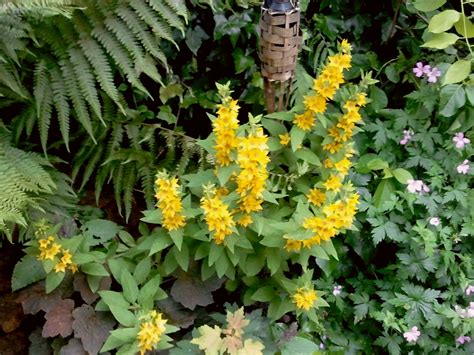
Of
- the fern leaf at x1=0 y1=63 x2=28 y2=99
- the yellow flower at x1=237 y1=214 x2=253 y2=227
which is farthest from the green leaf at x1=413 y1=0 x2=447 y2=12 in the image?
the fern leaf at x1=0 y1=63 x2=28 y2=99

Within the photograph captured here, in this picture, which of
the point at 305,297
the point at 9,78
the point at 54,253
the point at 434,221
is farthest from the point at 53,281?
the point at 434,221

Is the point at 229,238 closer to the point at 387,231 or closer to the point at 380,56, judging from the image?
the point at 387,231

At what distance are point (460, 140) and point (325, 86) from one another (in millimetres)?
650

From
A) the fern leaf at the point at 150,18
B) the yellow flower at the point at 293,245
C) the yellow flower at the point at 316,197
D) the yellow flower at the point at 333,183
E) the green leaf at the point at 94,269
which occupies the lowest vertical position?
the green leaf at the point at 94,269

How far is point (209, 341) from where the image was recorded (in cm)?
147

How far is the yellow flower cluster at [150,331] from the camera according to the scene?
54.8 inches

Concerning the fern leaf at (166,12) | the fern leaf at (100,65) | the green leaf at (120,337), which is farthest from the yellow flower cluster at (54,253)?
the fern leaf at (166,12)

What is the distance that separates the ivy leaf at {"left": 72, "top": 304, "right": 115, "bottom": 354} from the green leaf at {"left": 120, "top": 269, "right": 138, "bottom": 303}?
11 cm

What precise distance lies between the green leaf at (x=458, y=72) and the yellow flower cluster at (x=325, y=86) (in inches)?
16.6

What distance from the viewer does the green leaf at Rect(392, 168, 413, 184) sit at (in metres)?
1.83

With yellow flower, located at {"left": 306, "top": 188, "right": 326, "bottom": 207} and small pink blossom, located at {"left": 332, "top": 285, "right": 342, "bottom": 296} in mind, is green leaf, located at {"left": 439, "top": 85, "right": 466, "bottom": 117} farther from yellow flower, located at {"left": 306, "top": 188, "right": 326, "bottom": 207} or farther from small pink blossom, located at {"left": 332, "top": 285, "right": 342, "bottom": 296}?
small pink blossom, located at {"left": 332, "top": 285, "right": 342, "bottom": 296}

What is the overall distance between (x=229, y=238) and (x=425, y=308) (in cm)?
71

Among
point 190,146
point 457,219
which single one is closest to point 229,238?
point 190,146

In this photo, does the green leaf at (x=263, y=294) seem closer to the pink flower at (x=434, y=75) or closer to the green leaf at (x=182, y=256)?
the green leaf at (x=182, y=256)
